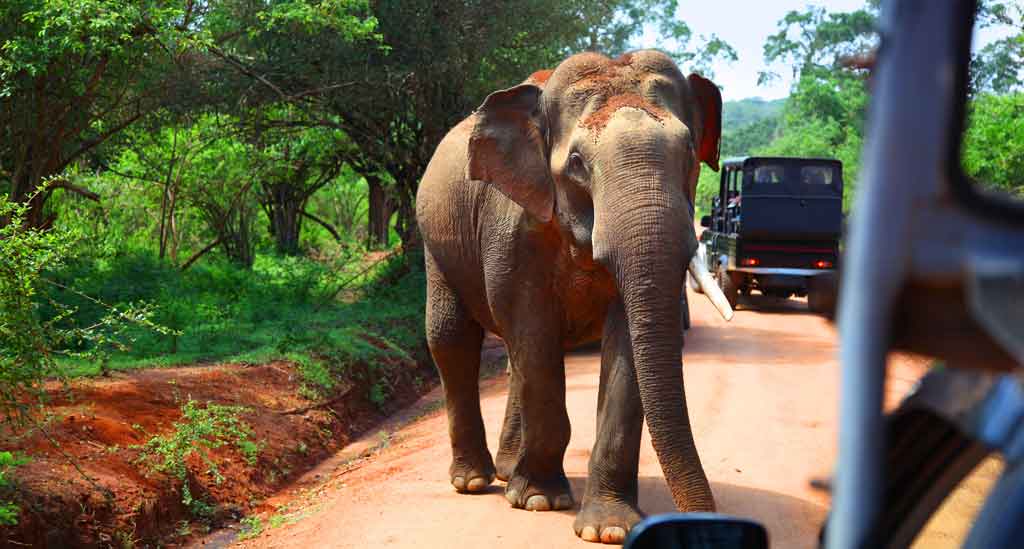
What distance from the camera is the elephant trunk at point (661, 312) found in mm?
5613

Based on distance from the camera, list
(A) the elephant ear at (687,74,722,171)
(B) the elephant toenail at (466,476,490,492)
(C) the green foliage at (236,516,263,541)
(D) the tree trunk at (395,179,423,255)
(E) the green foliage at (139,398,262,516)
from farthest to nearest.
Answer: (D) the tree trunk at (395,179,423,255), (E) the green foliage at (139,398,262,516), (C) the green foliage at (236,516,263,541), (B) the elephant toenail at (466,476,490,492), (A) the elephant ear at (687,74,722,171)

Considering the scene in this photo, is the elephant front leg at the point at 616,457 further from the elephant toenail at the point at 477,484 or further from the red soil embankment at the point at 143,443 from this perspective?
the red soil embankment at the point at 143,443

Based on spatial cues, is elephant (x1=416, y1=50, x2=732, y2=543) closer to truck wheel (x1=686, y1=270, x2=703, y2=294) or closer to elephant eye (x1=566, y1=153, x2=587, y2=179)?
elephant eye (x1=566, y1=153, x2=587, y2=179)

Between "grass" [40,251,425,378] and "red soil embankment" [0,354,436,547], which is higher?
"grass" [40,251,425,378]

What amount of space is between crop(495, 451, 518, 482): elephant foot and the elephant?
0.15 feet

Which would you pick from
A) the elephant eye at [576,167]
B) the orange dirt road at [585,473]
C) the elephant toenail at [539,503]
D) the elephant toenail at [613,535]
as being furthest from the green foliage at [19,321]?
the elephant toenail at [613,535]

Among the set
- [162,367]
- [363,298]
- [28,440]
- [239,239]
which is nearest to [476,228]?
[28,440]

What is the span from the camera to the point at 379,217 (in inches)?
1401

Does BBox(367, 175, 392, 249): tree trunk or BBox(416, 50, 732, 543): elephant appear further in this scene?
BBox(367, 175, 392, 249): tree trunk

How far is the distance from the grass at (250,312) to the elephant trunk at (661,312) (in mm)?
6205

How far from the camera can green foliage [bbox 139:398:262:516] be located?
909 centimetres

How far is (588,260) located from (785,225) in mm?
14009

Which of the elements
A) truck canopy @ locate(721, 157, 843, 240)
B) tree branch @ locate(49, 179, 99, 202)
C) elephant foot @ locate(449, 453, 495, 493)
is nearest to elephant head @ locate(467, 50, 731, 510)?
elephant foot @ locate(449, 453, 495, 493)

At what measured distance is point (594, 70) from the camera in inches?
273
